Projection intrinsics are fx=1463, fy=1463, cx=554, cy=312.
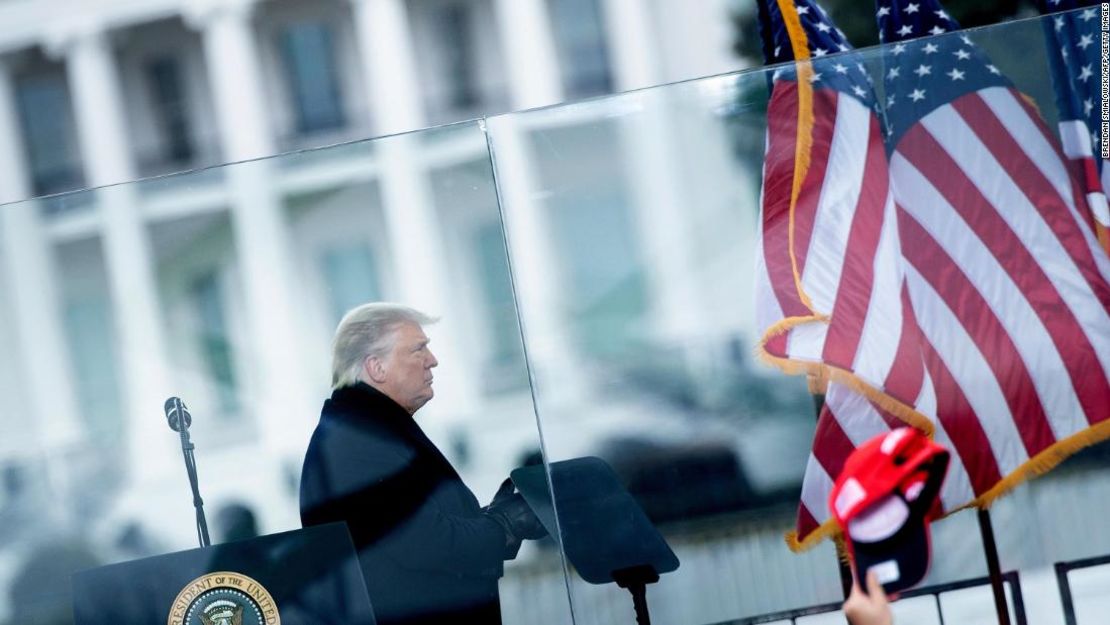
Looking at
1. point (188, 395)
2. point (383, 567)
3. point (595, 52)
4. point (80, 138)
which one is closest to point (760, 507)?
point (383, 567)

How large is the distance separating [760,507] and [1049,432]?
857mm

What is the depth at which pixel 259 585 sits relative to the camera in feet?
13.3

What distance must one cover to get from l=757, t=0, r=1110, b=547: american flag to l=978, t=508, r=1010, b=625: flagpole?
7cm

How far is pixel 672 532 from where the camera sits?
13.6 feet

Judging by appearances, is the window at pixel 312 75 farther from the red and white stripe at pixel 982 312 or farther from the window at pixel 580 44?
the red and white stripe at pixel 982 312

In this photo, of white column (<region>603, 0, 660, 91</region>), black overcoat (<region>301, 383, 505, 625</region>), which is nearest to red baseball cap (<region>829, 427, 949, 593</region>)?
black overcoat (<region>301, 383, 505, 625</region>)

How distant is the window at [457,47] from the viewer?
28859 millimetres

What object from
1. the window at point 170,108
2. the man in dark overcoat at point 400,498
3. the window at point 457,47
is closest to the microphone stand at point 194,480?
the man in dark overcoat at point 400,498

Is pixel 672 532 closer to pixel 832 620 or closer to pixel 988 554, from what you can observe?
pixel 832 620

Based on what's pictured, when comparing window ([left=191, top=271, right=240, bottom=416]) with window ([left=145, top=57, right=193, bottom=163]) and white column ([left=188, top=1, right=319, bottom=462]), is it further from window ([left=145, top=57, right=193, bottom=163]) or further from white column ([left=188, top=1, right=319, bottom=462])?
window ([left=145, top=57, right=193, bottom=163])

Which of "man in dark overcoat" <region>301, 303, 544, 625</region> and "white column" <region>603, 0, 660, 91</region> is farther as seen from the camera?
"white column" <region>603, 0, 660, 91</region>

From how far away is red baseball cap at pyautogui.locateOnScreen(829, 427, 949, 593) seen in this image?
301 centimetres

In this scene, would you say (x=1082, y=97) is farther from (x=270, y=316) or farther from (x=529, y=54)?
(x=529, y=54)

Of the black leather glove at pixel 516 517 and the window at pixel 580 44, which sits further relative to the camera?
the window at pixel 580 44
